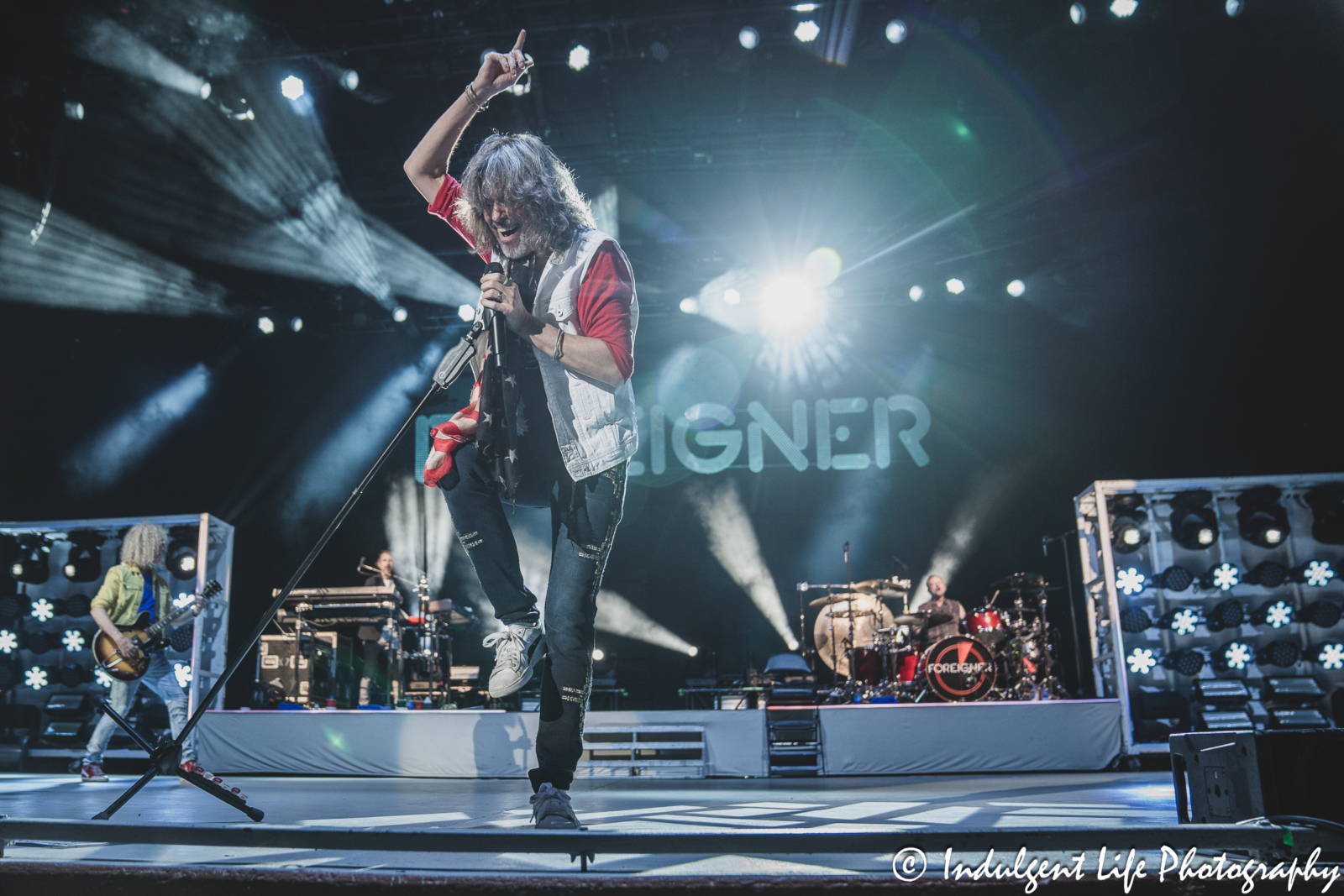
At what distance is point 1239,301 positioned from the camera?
932 centimetres

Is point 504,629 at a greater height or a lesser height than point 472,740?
greater

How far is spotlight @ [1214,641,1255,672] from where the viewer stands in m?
8.16

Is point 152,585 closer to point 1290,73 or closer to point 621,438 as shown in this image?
point 621,438

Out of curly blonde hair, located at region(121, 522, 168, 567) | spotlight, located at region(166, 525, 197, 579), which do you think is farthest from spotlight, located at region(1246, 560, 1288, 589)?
spotlight, located at region(166, 525, 197, 579)

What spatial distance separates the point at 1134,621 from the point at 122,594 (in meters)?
8.38

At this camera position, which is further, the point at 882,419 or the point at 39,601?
the point at 882,419

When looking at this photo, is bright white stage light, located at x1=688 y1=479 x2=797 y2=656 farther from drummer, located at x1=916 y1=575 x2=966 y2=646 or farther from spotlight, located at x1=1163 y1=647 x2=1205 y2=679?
spotlight, located at x1=1163 y1=647 x2=1205 y2=679

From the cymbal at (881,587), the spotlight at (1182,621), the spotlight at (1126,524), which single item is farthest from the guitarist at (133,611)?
the spotlight at (1182,621)

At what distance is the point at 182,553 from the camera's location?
907 centimetres

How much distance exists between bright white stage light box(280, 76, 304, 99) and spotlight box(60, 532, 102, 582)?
Result: 5.13 metres

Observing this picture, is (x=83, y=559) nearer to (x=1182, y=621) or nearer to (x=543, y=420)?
(x=543, y=420)

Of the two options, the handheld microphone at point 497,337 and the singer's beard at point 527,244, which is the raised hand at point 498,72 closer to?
the singer's beard at point 527,244

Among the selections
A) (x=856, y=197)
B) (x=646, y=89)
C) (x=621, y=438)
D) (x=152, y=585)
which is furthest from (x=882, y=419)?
(x=621, y=438)

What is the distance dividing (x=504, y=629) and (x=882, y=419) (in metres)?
9.24
